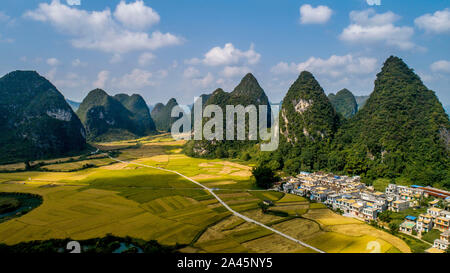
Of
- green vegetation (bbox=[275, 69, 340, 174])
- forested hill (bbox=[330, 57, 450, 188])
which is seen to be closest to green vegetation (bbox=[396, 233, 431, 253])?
forested hill (bbox=[330, 57, 450, 188])

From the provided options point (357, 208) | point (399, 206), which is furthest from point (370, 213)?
point (399, 206)

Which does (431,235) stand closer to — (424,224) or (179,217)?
(424,224)

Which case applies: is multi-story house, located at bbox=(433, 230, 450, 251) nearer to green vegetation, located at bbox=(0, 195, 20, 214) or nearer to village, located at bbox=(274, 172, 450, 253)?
village, located at bbox=(274, 172, 450, 253)

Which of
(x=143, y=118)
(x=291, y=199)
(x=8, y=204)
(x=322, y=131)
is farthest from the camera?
(x=143, y=118)

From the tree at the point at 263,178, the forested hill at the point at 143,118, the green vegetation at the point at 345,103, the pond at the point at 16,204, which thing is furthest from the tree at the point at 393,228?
the forested hill at the point at 143,118

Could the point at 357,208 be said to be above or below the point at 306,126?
below
